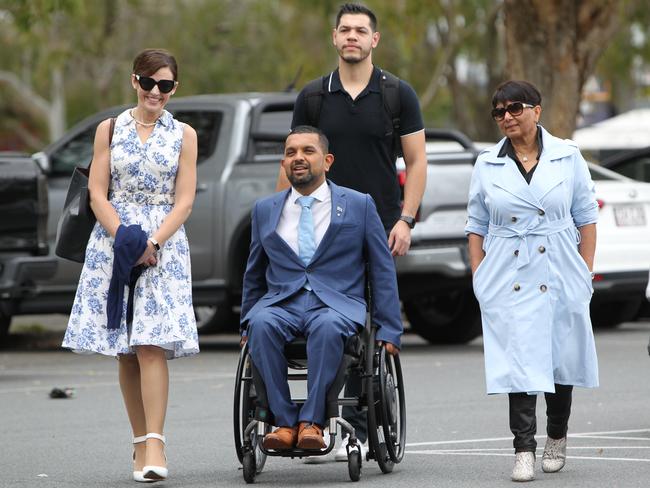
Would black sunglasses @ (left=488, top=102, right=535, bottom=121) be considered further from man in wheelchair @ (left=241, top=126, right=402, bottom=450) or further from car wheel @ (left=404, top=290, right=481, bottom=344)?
car wheel @ (left=404, top=290, right=481, bottom=344)

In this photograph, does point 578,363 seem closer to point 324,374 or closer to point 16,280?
point 324,374

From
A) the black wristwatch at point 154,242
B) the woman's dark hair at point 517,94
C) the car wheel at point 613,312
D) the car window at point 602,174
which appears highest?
the woman's dark hair at point 517,94

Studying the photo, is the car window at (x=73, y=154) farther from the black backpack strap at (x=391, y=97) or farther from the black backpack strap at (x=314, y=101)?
the black backpack strap at (x=391, y=97)

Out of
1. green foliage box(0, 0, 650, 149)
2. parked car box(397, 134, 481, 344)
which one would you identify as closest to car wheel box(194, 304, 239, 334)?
parked car box(397, 134, 481, 344)

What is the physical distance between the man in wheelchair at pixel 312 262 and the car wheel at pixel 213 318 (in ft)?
23.0

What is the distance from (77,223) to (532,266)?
2013 mm

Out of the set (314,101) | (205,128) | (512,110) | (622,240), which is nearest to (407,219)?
(314,101)

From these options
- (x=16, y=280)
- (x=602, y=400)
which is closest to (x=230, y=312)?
(x=16, y=280)

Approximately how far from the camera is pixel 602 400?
10.1 meters

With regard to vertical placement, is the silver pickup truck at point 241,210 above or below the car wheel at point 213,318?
above

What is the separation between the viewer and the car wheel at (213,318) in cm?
1465

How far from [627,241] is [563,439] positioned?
7024 mm

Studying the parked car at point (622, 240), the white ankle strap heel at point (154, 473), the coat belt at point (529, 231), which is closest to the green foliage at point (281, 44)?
the parked car at point (622, 240)

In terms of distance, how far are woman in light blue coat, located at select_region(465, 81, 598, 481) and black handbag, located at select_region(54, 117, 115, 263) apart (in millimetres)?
1741
